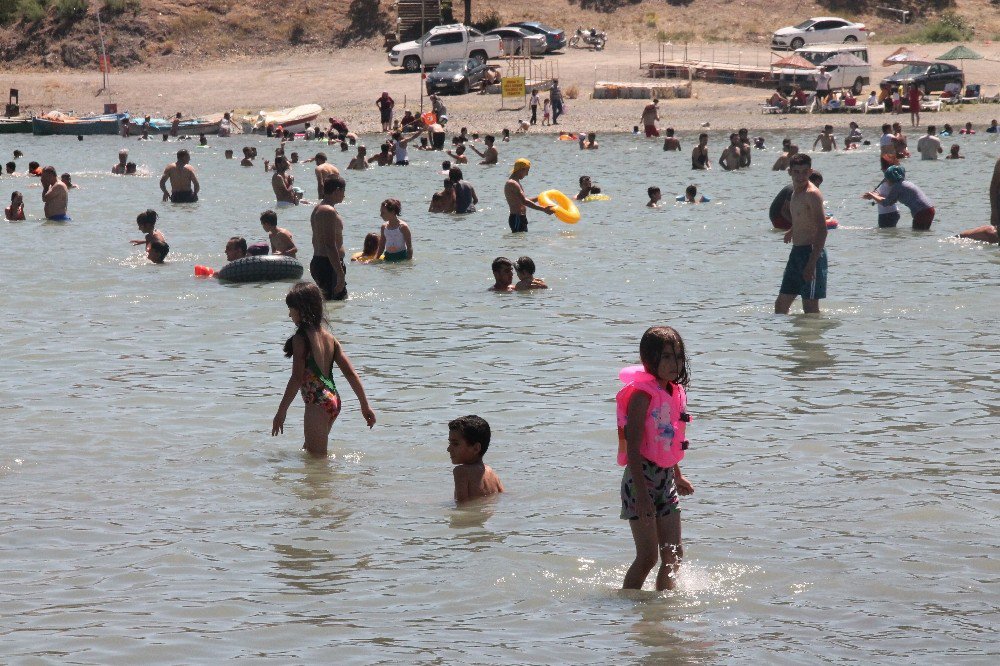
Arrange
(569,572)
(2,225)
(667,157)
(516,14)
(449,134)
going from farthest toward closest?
(516,14) < (449,134) < (667,157) < (2,225) < (569,572)

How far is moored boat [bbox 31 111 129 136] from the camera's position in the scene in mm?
54469

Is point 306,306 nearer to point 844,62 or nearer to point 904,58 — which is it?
point 844,62

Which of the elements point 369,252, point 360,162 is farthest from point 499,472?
point 360,162

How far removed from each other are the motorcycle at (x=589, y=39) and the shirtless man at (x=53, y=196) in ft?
135

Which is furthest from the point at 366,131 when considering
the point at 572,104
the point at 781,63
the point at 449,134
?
the point at 781,63

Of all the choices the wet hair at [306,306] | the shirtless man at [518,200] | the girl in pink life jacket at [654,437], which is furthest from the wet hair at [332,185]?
the girl in pink life jacket at [654,437]

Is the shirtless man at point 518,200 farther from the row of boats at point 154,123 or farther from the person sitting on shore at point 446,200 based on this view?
the row of boats at point 154,123

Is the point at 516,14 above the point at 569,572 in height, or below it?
above

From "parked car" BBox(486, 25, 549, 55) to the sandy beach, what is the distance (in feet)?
3.39

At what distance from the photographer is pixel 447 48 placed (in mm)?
59469

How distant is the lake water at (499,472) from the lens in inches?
261

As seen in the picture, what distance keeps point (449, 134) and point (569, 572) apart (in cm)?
4185

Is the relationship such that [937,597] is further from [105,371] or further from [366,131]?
[366,131]

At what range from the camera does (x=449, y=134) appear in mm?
48406
